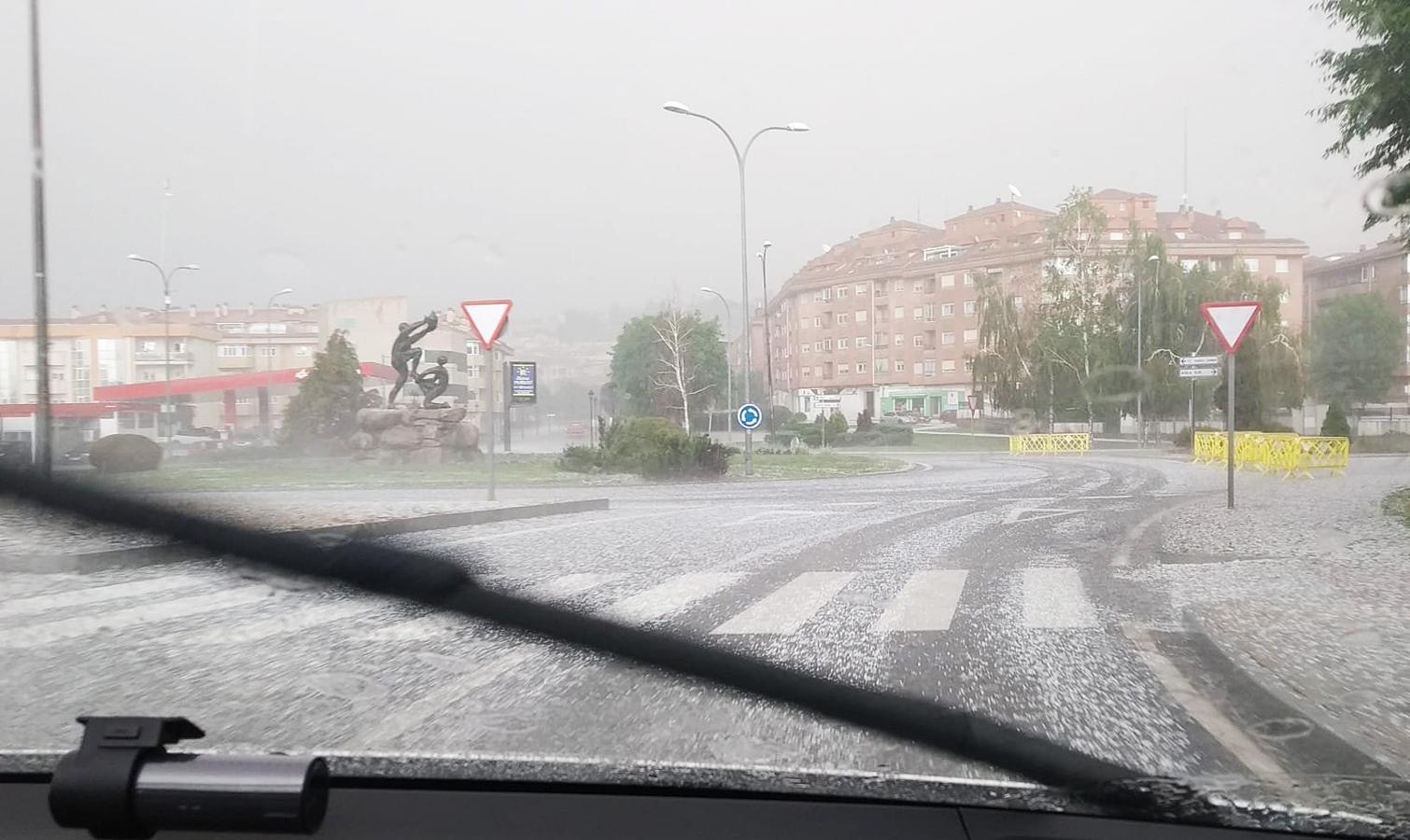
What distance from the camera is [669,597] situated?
213 inches

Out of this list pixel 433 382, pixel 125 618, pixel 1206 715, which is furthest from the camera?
pixel 433 382

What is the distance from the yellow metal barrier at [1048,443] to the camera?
6426 mm

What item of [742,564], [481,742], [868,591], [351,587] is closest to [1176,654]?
[868,591]

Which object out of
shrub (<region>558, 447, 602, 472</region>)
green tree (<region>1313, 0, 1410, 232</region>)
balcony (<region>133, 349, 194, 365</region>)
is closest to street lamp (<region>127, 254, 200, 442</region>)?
balcony (<region>133, 349, 194, 365</region>)

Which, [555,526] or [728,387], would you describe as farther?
[555,526]

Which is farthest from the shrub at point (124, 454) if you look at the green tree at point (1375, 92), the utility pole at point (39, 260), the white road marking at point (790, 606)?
the green tree at point (1375, 92)

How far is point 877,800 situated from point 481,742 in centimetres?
143

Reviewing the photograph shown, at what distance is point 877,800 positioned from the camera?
2520 mm

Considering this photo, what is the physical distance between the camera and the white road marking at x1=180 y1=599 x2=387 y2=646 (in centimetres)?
414

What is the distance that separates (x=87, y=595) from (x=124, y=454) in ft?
5.27

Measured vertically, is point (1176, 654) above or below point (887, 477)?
below

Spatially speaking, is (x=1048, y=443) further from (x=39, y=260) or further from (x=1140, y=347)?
(x=39, y=260)

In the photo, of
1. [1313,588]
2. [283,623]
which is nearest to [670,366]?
[283,623]

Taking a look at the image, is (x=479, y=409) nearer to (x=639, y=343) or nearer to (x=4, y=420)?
(x=639, y=343)
